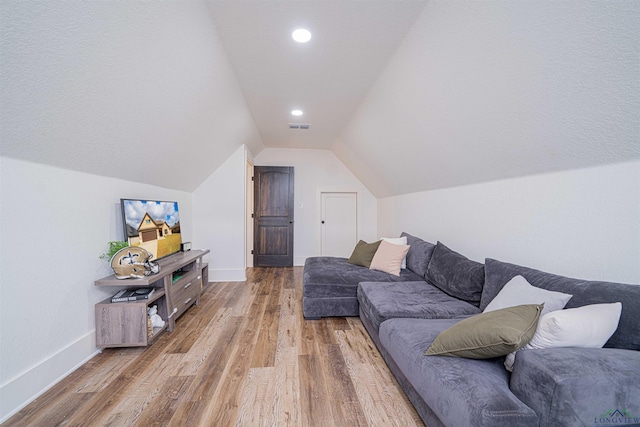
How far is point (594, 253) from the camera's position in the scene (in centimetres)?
150

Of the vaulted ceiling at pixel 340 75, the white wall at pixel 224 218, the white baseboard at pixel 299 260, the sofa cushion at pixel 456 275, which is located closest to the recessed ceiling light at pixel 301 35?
the vaulted ceiling at pixel 340 75

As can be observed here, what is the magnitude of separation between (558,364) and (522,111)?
1.44 meters

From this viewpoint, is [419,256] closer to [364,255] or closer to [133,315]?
[364,255]

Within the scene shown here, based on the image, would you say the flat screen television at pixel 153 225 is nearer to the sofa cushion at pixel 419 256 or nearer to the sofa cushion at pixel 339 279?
the sofa cushion at pixel 339 279

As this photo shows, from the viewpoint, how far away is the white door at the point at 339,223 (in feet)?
18.5

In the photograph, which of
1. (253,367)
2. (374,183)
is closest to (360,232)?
(374,183)

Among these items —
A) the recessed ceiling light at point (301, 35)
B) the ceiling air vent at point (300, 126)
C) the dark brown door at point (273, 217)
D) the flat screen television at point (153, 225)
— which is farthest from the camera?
the dark brown door at point (273, 217)

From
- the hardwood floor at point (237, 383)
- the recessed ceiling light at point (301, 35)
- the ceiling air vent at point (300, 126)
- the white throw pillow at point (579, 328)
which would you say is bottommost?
the hardwood floor at point (237, 383)

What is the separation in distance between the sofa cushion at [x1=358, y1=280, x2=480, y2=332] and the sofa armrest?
101cm

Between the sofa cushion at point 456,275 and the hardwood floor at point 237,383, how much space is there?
2.97ft

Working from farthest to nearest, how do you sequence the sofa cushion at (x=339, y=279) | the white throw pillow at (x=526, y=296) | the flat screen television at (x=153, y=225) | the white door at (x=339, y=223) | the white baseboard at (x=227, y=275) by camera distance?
the white door at (x=339, y=223)
the white baseboard at (x=227, y=275)
the sofa cushion at (x=339, y=279)
the flat screen television at (x=153, y=225)
the white throw pillow at (x=526, y=296)

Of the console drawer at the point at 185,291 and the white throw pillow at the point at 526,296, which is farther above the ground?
the white throw pillow at the point at 526,296

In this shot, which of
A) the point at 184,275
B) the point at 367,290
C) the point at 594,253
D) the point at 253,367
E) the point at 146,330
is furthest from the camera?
the point at 184,275

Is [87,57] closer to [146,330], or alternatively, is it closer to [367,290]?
[146,330]
